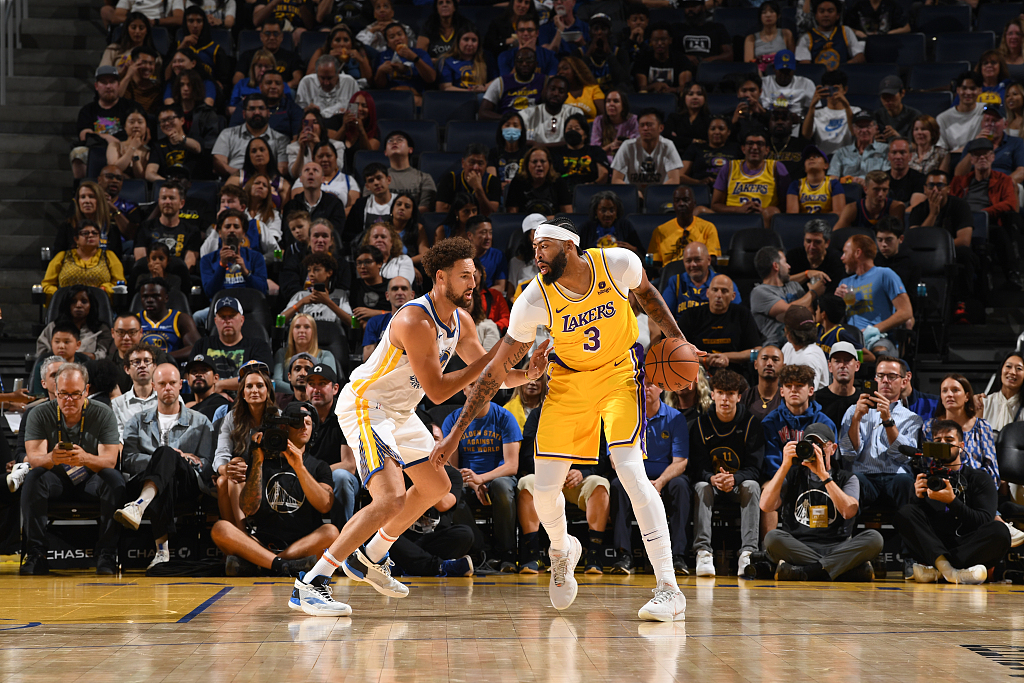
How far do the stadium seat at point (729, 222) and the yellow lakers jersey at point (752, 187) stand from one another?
1.66 ft

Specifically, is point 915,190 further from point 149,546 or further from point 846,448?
point 149,546

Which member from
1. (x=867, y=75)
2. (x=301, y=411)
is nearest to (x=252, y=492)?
(x=301, y=411)

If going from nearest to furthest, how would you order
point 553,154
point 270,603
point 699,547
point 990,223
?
1. point 270,603
2. point 699,547
3. point 990,223
4. point 553,154

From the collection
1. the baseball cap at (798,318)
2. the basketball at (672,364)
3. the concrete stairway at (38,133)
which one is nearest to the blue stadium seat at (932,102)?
the baseball cap at (798,318)

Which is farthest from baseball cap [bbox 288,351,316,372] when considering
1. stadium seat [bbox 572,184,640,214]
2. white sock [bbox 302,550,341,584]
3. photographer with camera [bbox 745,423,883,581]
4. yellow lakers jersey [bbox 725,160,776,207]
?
yellow lakers jersey [bbox 725,160,776,207]

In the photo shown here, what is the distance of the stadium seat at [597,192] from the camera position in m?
10.8

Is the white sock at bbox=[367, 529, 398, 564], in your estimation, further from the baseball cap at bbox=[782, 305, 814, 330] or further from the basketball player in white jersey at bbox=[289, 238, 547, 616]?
the baseball cap at bbox=[782, 305, 814, 330]

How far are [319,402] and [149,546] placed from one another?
163cm

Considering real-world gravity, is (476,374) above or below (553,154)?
below

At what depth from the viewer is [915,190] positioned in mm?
10953

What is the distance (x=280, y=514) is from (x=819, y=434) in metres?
3.83

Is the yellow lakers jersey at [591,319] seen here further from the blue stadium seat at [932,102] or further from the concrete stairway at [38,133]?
the blue stadium seat at [932,102]

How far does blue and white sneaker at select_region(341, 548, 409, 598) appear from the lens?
18.5 feet

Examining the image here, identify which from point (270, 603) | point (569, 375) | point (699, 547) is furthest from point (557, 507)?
point (699, 547)
